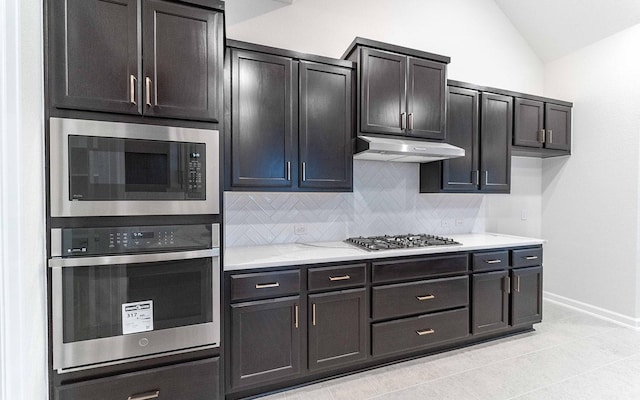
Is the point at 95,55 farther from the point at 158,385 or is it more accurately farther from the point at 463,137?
the point at 463,137

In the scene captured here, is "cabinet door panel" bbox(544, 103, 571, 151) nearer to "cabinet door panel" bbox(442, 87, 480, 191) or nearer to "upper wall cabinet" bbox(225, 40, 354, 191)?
"cabinet door panel" bbox(442, 87, 480, 191)

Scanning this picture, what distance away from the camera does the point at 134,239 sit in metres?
1.55

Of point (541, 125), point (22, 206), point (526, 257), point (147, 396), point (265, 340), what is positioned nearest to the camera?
point (22, 206)

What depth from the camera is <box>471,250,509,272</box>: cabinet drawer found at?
8.62 feet

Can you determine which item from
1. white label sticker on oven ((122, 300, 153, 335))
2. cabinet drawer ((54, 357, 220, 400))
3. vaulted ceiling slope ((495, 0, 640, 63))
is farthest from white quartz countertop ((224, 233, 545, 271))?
vaulted ceiling slope ((495, 0, 640, 63))

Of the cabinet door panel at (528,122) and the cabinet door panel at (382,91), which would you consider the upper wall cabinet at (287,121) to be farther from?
the cabinet door panel at (528,122)

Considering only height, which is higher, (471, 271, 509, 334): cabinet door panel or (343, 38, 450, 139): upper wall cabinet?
(343, 38, 450, 139): upper wall cabinet

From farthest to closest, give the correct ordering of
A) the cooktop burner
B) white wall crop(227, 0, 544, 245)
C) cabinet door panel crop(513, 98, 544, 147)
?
1. cabinet door panel crop(513, 98, 544, 147)
2. white wall crop(227, 0, 544, 245)
3. the cooktop burner

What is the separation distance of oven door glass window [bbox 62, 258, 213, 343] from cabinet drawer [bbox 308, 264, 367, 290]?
0.71 m

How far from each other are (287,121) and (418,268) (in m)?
1.59

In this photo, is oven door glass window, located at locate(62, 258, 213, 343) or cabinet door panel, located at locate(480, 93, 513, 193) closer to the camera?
oven door glass window, located at locate(62, 258, 213, 343)

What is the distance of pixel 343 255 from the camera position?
216 centimetres

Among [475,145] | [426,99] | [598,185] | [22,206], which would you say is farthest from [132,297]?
[598,185]

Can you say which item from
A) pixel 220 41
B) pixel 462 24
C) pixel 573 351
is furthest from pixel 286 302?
pixel 462 24
